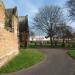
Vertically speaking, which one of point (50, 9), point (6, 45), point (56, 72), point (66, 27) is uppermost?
point (50, 9)

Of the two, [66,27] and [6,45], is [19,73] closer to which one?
[6,45]

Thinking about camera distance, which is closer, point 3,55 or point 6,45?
point 3,55

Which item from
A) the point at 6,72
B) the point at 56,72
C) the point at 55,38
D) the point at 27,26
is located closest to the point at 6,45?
the point at 6,72

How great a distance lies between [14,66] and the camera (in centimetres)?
2020

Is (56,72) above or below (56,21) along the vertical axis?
below

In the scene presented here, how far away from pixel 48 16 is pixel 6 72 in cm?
5285

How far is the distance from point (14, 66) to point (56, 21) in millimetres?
50518

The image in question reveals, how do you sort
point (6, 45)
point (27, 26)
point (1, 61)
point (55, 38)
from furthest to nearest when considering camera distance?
point (55, 38)
point (27, 26)
point (6, 45)
point (1, 61)

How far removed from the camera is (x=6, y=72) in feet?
58.9

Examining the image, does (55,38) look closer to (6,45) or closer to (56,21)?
(56,21)

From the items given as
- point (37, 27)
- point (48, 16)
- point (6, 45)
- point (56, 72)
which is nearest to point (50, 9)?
point (48, 16)

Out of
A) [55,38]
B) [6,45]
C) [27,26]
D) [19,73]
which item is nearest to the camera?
[19,73]

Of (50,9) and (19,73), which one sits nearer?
(19,73)

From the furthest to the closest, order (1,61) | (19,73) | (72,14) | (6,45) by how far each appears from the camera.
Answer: (72,14) → (6,45) → (1,61) → (19,73)
